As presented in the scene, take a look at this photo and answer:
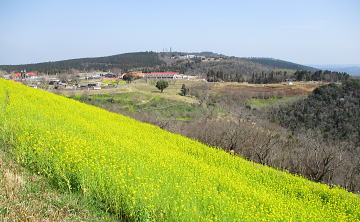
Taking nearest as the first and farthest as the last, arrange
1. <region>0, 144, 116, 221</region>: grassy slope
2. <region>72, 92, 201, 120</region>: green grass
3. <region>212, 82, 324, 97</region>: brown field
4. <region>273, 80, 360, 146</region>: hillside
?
1. <region>0, 144, 116, 221</region>: grassy slope
2. <region>273, 80, 360, 146</region>: hillside
3. <region>72, 92, 201, 120</region>: green grass
4. <region>212, 82, 324, 97</region>: brown field

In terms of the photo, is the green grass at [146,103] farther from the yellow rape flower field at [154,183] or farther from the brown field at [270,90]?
the yellow rape flower field at [154,183]

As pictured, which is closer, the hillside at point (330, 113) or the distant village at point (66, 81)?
the hillside at point (330, 113)

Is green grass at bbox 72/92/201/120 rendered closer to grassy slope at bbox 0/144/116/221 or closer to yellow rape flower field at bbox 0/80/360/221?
yellow rape flower field at bbox 0/80/360/221

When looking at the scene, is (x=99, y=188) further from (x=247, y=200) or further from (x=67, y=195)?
(x=247, y=200)

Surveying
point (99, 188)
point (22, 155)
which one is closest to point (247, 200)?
point (99, 188)

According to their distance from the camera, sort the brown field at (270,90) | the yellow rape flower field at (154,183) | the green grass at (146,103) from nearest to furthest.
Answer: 1. the yellow rape flower field at (154,183)
2. the green grass at (146,103)
3. the brown field at (270,90)

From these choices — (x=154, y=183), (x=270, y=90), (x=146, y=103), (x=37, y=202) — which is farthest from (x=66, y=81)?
(x=37, y=202)

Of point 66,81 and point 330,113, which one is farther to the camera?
point 66,81

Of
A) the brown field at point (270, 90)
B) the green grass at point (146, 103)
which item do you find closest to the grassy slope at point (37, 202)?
the green grass at point (146, 103)

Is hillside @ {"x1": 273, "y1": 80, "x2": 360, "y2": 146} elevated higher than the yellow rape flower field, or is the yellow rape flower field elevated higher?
the yellow rape flower field

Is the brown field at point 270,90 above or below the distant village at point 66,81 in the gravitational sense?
below

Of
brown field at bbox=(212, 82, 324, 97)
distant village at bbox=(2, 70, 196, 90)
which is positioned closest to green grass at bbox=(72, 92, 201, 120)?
distant village at bbox=(2, 70, 196, 90)

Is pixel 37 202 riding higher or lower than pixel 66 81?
lower

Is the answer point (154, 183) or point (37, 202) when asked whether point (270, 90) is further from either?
point (37, 202)
